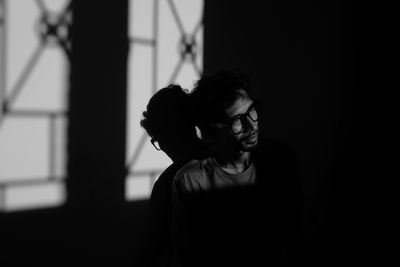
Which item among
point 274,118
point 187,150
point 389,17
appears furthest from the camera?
point 389,17

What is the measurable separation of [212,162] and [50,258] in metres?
0.59

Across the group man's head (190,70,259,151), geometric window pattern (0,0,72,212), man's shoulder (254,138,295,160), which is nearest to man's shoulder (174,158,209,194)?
man's head (190,70,259,151)

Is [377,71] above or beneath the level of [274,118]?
above

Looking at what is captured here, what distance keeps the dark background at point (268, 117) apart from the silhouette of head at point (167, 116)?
11 cm

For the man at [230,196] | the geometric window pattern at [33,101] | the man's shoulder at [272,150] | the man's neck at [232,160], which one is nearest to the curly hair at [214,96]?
the man at [230,196]

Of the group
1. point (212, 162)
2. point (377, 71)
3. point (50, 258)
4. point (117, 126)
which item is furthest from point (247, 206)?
point (377, 71)

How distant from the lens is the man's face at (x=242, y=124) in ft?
4.50

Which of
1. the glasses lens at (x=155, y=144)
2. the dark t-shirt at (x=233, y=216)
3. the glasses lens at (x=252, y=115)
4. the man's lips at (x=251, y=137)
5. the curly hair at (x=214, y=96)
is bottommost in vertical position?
the dark t-shirt at (x=233, y=216)

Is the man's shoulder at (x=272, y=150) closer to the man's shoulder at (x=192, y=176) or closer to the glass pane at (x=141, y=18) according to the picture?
the man's shoulder at (x=192, y=176)

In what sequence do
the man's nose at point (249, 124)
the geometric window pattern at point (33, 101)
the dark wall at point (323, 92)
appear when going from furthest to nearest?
the dark wall at point (323, 92) → the man's nose at point (249, 124) → the geometric window pattern at point (33, 101)

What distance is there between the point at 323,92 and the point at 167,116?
1.04 m

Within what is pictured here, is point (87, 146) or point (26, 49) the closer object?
point (26, 49)

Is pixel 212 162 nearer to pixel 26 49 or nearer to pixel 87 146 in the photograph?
pixel 87 146

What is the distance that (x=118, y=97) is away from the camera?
5.03 feet
